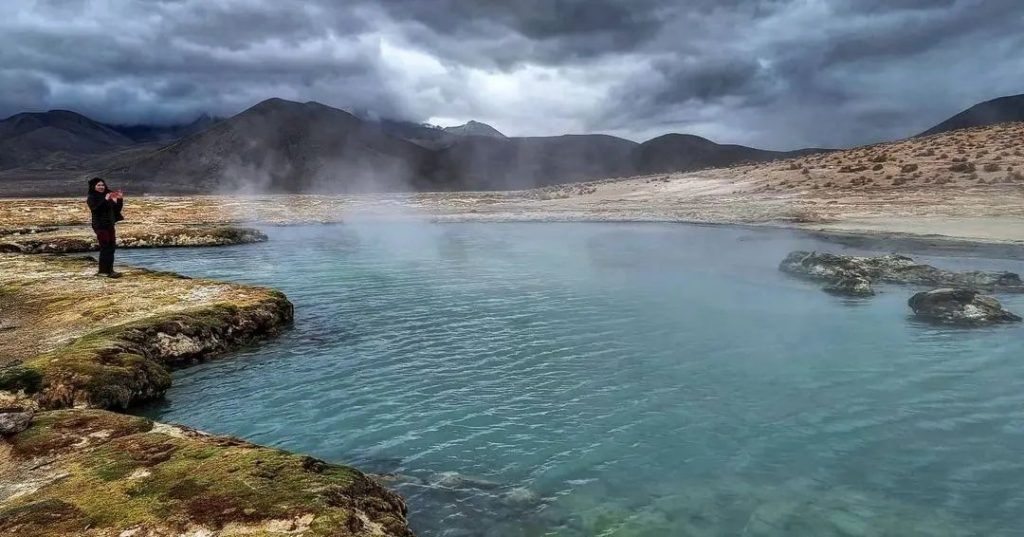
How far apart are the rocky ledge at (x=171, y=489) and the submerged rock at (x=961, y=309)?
18233mm

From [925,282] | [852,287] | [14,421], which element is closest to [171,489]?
[14,421]

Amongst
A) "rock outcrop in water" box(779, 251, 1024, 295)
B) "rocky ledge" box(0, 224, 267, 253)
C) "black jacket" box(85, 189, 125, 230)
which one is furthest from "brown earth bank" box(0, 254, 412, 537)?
"rocky ledge" box(0, 224, 267, 253)

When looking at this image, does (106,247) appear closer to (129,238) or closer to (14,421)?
(14,421)

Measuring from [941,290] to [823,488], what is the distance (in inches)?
552

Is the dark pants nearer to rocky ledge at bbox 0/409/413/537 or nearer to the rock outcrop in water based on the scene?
rocky ledge at bbox 0/409/413/537

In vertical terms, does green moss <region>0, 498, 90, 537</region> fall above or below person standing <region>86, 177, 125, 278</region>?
below

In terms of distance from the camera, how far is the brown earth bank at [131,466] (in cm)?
686

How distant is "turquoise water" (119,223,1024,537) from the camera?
9047mm

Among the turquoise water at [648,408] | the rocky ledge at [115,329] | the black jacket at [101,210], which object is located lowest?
the turquoise water at [648,408]

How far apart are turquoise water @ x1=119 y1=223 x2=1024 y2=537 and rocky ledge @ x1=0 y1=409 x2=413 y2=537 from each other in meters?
1.65

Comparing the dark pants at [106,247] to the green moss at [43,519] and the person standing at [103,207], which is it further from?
the green moss at [43,519]

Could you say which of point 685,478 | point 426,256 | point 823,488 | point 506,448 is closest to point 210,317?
point 506,448

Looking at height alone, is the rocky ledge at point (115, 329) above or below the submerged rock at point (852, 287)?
below

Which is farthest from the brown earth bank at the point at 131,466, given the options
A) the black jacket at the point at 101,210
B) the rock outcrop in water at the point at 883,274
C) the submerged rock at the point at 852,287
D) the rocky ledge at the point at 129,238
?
the rocky ledge at the point at 129,238
